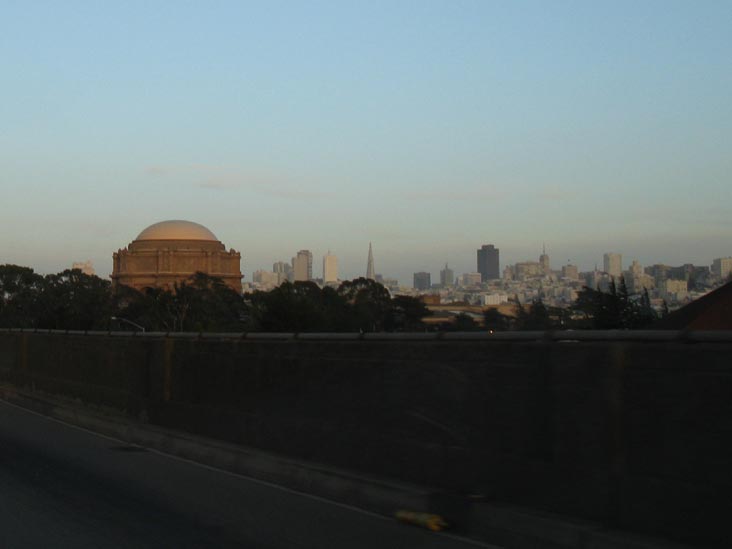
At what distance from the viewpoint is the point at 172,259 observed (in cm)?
16688

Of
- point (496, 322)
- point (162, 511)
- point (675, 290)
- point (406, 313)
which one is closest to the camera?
point (162, 511)

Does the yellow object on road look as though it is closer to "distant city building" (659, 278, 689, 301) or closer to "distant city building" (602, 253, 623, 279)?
"distant city building" (659, 278, 689, 301)

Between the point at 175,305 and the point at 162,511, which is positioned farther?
the point at 175,305

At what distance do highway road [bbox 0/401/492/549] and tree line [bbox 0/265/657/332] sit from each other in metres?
59.8

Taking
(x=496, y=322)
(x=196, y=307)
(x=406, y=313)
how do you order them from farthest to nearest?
1. (x=196, y=307)
2. (x=406, y=313)
3. (x=496, y=322)

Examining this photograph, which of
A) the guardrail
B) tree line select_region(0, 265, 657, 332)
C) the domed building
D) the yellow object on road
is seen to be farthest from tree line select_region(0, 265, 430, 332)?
the yellow object on road

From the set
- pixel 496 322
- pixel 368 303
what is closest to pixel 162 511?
pixel 496 322

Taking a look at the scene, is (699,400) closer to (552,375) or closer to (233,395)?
(552,375)

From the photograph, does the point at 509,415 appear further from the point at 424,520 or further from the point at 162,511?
the point at 162,511

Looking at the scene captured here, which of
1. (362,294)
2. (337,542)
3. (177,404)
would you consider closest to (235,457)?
(177,404)

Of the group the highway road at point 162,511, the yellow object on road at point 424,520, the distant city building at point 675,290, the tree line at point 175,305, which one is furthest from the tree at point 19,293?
the yellow object on road at point 424,520

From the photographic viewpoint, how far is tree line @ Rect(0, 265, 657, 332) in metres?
84.6

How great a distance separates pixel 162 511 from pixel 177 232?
16708cm

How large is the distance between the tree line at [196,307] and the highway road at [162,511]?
196 feet
